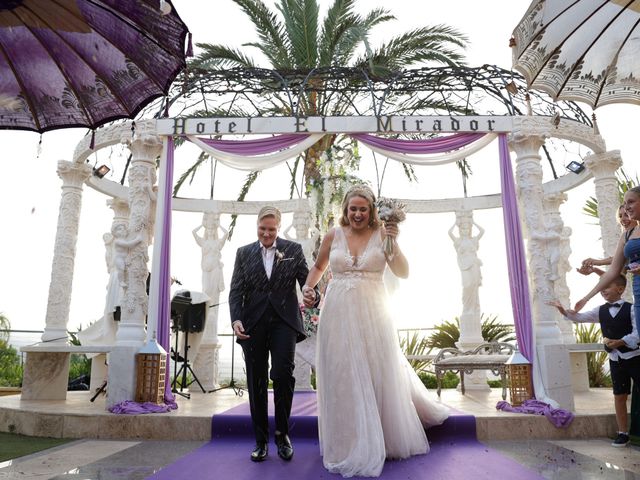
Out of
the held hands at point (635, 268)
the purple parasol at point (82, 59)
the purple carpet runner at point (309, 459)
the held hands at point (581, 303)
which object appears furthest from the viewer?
the held hands at point (581, 303)

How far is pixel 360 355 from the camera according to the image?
3520 mm

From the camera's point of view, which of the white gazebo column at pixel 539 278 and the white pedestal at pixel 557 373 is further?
the white gazebo column at pixel 539 278

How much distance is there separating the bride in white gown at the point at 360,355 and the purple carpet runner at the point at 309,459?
0.59ft

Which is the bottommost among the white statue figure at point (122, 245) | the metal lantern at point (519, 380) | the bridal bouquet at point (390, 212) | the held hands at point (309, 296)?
the metal lantern at point (519, 380)

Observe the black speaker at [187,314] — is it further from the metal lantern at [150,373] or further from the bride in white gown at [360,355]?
the bride in white gown at [360,355]

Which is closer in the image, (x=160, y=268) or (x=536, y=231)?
(x=536, y=231)

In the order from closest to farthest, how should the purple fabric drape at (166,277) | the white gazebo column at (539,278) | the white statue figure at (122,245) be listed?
1. the white gazebo column at (539,278)
2. the purple fabric drape at (166,277)
3. the white statue figure at (122,245)

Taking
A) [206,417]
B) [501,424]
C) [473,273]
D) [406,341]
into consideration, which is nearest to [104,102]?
[206,417]

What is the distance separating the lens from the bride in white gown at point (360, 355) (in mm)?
3332

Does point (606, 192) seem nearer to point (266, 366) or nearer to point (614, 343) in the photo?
point (614, 343)

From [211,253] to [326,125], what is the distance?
4937 mm

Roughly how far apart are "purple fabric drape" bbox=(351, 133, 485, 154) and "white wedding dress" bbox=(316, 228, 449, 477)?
11.6ft

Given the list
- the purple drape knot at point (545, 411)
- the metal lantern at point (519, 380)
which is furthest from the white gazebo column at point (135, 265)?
the metal lantern at point (519, 380)

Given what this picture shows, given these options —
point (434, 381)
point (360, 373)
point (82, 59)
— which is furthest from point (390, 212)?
point (434, 381)
